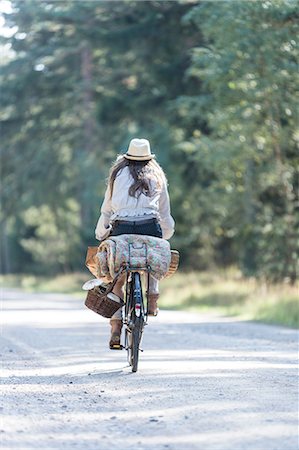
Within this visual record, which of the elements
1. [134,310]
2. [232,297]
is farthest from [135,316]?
[232,297]

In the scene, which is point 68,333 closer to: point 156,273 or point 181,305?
point 156,273

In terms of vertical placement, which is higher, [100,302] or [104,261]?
[104,261]

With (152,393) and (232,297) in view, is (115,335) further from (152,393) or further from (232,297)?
(232,297)

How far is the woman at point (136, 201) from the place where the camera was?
9.32 meters

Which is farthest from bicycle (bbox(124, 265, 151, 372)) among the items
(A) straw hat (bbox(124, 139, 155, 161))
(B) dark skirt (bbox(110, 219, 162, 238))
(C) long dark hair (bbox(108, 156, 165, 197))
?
(A) straw hat (bbox(124, 139, 155, 161))

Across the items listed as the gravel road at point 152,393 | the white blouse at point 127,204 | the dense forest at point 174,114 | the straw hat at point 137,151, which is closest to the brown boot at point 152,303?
the gravel road at point 152,393

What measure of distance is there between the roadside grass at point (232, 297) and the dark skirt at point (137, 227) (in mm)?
6972

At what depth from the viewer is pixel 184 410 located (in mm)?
7145

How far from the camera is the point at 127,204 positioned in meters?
9.32

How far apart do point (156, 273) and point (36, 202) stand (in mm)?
34531

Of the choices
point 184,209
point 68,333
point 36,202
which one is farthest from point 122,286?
point 36,202

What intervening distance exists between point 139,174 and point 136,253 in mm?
721

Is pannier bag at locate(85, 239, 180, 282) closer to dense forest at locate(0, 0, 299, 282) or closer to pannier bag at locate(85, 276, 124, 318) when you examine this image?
pannier bag at locate(85, 276, 124, 318)

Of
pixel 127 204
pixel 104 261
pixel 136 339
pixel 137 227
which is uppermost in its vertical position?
pixel 127 204
